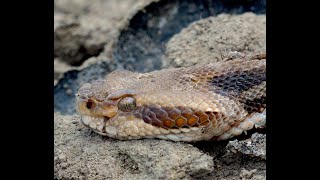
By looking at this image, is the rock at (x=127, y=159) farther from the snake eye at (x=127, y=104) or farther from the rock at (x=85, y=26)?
the rock at (x=85, y=26)

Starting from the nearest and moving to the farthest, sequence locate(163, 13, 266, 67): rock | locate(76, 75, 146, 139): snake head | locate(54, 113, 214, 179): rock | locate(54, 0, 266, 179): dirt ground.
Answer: locate(54, 113, 214, 179): rock
locate(54, 0, 266, 179): dirt ground
locate(76, 75, 146, 139): snake head
locate(163, 13, 266, 67): rock

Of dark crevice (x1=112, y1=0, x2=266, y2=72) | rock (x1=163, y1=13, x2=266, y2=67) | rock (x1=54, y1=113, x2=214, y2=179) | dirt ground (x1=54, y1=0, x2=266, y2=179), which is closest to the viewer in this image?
rock (x1=54, y1=113, x2=214, y2=179)

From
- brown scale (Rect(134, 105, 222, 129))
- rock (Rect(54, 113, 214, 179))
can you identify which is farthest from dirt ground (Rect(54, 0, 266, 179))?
brown scale (Rect(134, 105, 222, 129))

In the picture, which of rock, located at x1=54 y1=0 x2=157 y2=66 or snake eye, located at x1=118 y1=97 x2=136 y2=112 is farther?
rock, located at x1=54 y1=0 x2=157 y2=66

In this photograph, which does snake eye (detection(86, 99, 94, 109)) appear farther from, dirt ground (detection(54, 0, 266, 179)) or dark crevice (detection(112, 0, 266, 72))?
dark crevice (detection(112, 0, 266, 72))

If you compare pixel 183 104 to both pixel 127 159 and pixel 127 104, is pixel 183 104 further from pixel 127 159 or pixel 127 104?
pixel 127 159

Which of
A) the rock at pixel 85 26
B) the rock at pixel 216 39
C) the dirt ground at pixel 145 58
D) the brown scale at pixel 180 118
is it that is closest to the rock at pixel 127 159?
the dirt ground at pixel 145 58
